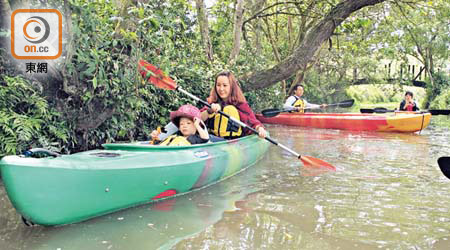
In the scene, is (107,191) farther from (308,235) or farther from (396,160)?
(396,160)

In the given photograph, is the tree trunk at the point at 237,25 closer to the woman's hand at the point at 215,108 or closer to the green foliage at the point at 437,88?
the woman's hand at the point at 215,108

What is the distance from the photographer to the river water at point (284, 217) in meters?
2.73

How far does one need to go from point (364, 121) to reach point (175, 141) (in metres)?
6.53

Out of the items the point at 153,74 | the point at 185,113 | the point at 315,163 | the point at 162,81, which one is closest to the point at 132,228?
the point at 185,113

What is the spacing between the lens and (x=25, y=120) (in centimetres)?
385

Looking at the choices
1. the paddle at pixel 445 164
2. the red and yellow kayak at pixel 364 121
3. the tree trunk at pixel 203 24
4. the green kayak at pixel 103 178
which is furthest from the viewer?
the tree trunk at pixel 203 24

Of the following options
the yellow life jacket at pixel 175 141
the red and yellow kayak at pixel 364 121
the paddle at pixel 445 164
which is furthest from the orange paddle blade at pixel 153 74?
the red and yellow kayak at pixel 364 121

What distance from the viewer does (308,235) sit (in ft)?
9.46

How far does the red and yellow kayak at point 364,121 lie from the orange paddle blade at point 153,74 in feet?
19.3

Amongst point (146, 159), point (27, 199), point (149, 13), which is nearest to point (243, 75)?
point (149, 13)

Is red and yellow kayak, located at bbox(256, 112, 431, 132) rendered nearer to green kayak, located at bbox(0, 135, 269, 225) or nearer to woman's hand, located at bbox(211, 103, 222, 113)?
woman's hand, located at bbox(211, 103, 222, 113)

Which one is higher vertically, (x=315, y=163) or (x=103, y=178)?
(x=103, y=178)

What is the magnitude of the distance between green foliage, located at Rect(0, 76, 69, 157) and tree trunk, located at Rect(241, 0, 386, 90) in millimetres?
5167

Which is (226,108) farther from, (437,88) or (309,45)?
(437,88)
